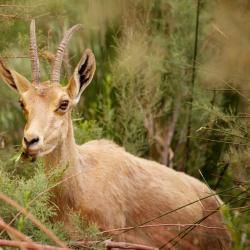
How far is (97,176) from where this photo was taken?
6.15 meters

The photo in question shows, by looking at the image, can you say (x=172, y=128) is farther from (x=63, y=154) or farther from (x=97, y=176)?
(x=63, y=154)

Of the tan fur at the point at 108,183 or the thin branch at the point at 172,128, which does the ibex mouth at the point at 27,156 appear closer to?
the tan fur at the point at 108,183

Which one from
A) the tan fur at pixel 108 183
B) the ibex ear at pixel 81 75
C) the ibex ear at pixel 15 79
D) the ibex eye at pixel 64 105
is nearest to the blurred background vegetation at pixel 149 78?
the tan fur at pixel 108 183

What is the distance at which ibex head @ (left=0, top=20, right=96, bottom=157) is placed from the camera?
17.7ft

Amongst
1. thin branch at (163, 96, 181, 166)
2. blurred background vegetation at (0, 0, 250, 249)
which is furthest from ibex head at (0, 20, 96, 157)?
thin branch at (163, 96, 181, 166)

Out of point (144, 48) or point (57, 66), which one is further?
point (144, 48)

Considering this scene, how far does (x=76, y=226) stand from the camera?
473 centimetres

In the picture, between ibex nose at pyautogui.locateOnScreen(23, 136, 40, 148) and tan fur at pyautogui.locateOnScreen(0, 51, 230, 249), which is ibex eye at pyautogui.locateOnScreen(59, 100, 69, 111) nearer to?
tan fur at pyautogui.locateOnScreen(0, 51, 230, 249)

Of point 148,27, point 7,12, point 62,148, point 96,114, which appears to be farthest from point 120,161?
point 148,27

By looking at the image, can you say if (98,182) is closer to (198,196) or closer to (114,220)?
(114,220)

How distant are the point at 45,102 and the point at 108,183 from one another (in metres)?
0.98

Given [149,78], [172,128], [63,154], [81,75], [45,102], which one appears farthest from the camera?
[172,128]

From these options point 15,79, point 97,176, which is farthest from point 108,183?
point 15,79

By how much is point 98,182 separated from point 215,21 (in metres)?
3.22
